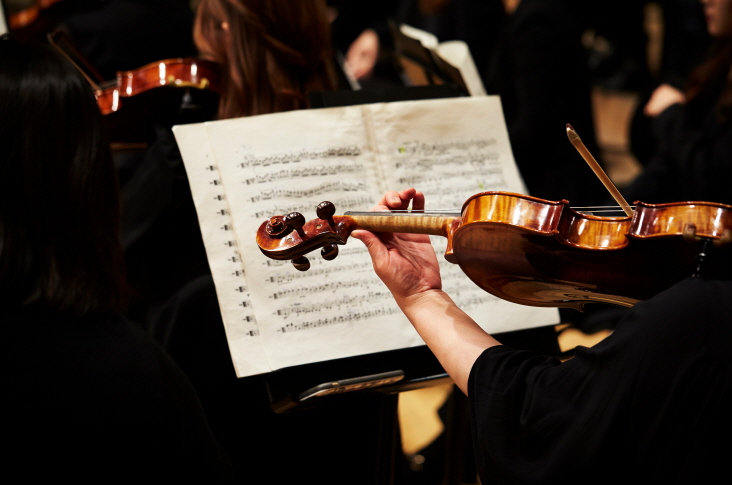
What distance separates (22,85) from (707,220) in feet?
3.06

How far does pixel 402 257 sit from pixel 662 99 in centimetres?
181

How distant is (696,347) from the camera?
83cm

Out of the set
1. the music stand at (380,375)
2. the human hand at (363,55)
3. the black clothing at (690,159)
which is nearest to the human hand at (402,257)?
the music stand at (380,375)

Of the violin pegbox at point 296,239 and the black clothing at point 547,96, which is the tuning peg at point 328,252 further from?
the black clothing at point 547,96

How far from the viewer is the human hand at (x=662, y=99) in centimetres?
A: 259

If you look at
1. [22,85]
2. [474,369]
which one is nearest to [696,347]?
[474,369]

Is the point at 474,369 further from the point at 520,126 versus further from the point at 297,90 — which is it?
the point at 520,126

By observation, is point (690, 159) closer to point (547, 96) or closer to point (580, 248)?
point (547, 96)

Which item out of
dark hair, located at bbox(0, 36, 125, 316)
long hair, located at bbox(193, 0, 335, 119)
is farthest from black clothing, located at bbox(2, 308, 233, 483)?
long hair, located at bbox(193, 0, 335, 119)

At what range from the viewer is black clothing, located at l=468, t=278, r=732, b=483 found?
2.74ft

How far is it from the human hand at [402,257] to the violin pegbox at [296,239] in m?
0.05

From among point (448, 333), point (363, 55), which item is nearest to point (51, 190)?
point (448, 333)

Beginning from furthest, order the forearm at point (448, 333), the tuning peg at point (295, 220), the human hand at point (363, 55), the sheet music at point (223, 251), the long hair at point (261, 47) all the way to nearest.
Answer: the human hand at point (363, 55) < the long hair at point (261, 47) < the sheet music at point (223, 251) < the tuning peg at point (295, 220) < the forearm at point (448, 333)

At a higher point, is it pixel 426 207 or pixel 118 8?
pixel 118 8
